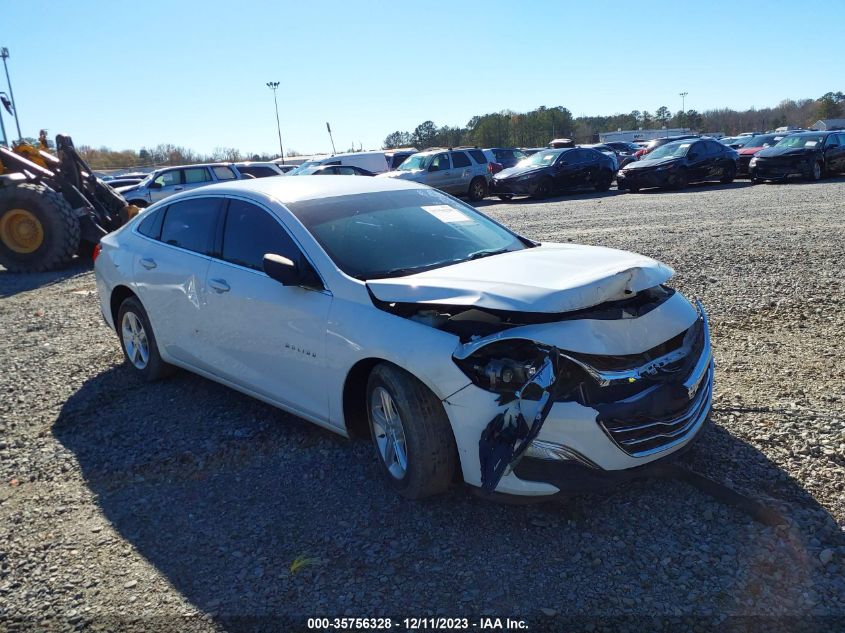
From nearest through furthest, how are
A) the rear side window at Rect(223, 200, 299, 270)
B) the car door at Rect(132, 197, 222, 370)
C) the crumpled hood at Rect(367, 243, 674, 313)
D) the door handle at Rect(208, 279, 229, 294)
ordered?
the crumpled hood at Rect(367, 243, 674, 313) < the rear side window at Rect(223, 200, 299, 270) < the door handle at Rect(208, 279, 229, 294) < the car door at Rect(132, 197, 222, 370)

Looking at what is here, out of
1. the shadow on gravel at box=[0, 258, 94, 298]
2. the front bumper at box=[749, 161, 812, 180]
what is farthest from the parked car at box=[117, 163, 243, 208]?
the front bumper at box=[749, 161, 812, 180]

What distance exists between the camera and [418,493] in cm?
352

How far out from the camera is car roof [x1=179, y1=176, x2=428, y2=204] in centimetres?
465

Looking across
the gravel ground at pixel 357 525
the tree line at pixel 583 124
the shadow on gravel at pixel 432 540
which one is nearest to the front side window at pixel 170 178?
the gravel ground at pixel 357 525

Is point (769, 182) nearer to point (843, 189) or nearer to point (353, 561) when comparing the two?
point (843, 189)

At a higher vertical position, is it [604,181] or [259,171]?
[259,171]

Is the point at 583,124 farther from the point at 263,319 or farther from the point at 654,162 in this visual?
the point at 263,319

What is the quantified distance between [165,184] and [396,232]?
16.9m

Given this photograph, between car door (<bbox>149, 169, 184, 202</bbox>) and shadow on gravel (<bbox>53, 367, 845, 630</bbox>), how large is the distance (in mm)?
16092

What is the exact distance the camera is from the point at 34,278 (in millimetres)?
11859

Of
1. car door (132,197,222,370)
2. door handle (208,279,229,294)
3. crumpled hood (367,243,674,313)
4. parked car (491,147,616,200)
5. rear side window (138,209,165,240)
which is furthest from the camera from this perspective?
parked car (491,147,616,200)

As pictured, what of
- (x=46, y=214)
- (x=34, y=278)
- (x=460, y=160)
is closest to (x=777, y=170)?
(x=460, y=160)

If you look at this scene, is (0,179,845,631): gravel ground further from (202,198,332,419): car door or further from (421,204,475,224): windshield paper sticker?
(421,204,475,224): windshield paper sticker

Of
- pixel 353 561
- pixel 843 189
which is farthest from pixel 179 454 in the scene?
pixel 843 189
